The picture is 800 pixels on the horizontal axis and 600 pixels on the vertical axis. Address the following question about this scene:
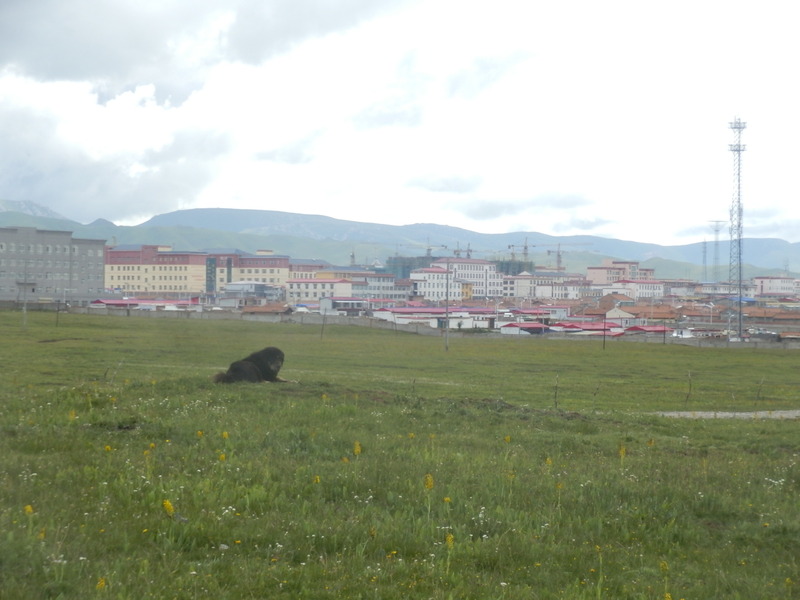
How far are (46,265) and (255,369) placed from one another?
301ft

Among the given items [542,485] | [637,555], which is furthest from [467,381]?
[637,555]

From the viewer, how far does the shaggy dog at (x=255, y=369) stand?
829 inches

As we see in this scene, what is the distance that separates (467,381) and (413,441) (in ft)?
83.1

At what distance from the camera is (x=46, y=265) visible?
10419 cm

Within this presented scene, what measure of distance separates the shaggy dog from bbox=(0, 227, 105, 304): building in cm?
8192

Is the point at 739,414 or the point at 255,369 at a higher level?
the point at 255,369

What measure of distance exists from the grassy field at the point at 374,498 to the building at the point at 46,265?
88.9m

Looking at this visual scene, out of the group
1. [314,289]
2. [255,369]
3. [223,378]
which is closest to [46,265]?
[314,289]

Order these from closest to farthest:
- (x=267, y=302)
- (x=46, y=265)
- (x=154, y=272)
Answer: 1. (x=46, y=265)
2. (x=267, y=302)
3. (x=154, y=272)

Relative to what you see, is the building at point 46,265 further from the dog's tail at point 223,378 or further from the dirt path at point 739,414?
the dirt path at point 739,414

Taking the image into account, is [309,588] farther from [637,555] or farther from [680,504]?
[680,504]

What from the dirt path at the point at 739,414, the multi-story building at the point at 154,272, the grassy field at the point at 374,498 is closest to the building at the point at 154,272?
the multi-story building at the point at 154,272

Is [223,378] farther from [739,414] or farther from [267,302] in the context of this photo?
[267,302]

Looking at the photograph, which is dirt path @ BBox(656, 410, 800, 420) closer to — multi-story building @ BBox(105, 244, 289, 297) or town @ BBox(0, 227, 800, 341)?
town @ BBox(0, 227, 800, 341)
